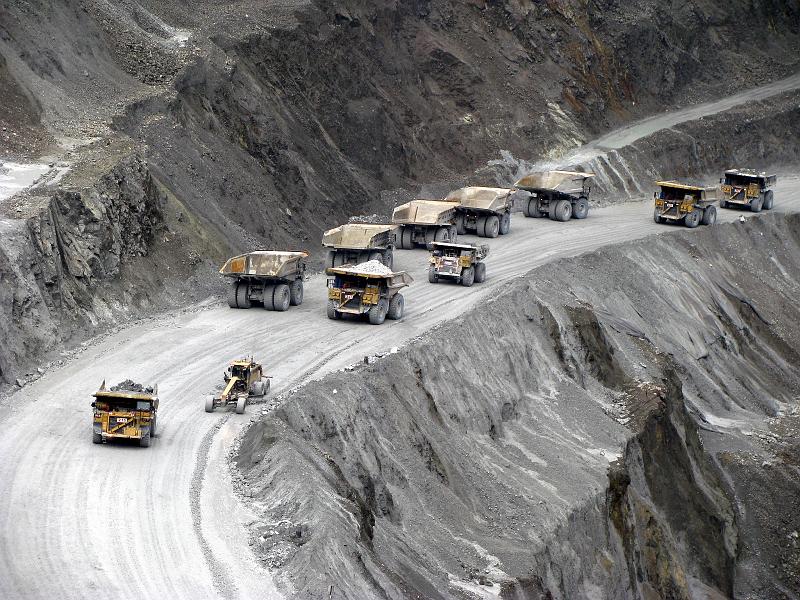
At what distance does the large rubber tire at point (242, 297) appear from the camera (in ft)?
125

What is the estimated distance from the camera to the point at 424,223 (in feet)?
155

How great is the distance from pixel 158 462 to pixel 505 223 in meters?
27.9

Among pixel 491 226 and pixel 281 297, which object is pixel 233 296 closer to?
pixel 281 297

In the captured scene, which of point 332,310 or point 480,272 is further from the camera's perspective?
point 480,272

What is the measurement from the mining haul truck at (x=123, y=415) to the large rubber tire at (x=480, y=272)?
61.2 feet

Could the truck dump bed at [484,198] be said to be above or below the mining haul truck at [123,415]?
above

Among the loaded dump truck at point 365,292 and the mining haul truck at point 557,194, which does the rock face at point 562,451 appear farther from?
the mining haul truck at point 557,194

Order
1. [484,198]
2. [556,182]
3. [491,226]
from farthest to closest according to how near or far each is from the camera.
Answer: [556,182] < [491,226] < [484,198]

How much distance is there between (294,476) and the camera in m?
24.6

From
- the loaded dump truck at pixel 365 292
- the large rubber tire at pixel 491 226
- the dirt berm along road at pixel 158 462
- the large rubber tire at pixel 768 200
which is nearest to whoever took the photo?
the dirt berm along road at pixel 158 462

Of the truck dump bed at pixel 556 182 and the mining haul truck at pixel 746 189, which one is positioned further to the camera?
the mining haul truck at pixel 746 189

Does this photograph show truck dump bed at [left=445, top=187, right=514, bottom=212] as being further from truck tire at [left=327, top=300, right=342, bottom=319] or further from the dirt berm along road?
truck tire at [left=327, top=300, right=342, bottom=319]

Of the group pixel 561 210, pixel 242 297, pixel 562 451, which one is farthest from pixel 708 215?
pixel 242 297

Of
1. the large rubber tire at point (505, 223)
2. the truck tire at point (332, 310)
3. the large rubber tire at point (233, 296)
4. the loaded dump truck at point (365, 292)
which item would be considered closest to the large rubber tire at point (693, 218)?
the large rubber tire at point (505, 223)
